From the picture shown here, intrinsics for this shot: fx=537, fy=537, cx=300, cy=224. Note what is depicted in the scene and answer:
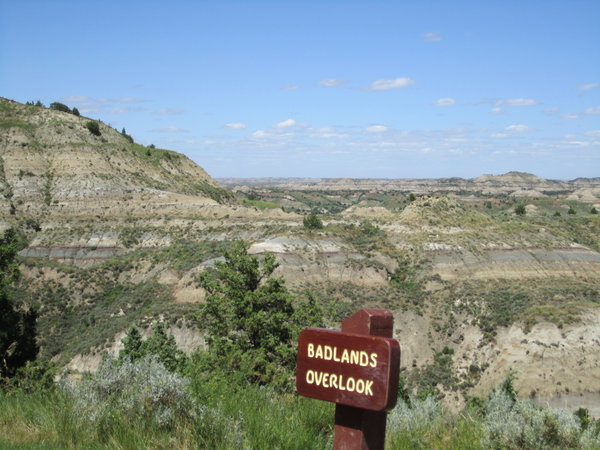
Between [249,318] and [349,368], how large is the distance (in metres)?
18.9

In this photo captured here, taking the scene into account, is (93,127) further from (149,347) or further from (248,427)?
(248,427)

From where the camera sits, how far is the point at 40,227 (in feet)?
222

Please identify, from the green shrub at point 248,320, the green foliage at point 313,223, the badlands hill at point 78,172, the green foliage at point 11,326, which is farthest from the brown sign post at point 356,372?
the badlands hill at point 78,172

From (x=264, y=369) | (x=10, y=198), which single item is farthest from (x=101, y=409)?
(x=10, y=198)

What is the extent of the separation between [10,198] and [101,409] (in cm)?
7207

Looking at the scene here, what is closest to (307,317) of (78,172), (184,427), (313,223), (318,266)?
(184,427)

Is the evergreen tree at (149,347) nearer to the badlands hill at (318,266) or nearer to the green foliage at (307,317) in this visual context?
the badlands hill at (318,266)

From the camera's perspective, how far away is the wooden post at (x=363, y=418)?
5660mm

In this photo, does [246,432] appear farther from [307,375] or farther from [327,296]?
[327,296]

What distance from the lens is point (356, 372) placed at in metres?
5.58

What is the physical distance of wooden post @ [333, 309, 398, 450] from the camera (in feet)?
18.6

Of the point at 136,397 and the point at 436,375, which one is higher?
the point at 136,397

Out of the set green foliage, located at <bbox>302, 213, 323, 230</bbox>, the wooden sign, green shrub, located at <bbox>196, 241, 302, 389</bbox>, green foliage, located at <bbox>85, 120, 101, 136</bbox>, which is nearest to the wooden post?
the wooden sign

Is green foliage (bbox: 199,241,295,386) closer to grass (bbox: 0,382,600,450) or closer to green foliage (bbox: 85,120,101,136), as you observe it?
grass (bbox: 0,382,600,450)
